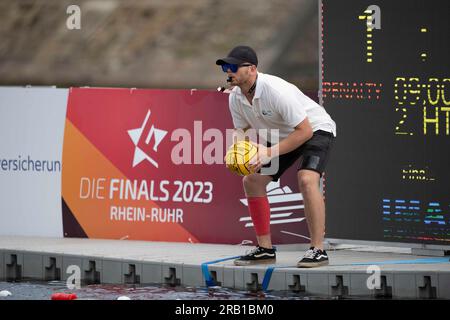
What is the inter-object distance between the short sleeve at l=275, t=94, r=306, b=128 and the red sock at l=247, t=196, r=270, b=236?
2.71 feet

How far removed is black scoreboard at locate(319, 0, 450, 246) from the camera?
1245 cm

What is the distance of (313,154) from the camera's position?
1180 cm

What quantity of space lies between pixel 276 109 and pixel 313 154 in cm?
50

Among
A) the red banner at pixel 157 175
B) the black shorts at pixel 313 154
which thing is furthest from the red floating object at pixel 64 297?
the red banner at pixel 157 175

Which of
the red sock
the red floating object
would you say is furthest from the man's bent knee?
the red floating object

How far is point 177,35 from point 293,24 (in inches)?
87.0

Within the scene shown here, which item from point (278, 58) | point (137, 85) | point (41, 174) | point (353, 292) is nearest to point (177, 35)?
point (137, 85)

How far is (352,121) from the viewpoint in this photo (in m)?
12.9

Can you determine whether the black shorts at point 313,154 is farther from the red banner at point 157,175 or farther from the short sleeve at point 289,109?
the red banner at point 157,175

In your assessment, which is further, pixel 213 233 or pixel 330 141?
pixel 213 233

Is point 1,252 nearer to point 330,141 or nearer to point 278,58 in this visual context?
point 330,141

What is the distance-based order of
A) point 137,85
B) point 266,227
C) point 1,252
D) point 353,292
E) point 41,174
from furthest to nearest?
point 137,85
point 41,174
point 1,252
point 266,227
point 353,292

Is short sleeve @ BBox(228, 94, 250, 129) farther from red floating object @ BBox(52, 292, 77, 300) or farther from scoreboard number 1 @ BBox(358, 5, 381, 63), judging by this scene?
red floating object @ BBox(52, 292, 77, 300)

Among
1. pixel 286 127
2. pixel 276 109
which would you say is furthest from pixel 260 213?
pixel 276 109
